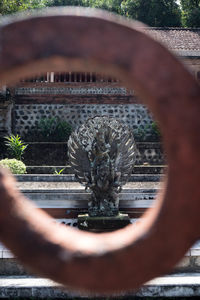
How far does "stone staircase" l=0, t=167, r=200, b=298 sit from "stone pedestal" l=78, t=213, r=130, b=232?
0.86ft

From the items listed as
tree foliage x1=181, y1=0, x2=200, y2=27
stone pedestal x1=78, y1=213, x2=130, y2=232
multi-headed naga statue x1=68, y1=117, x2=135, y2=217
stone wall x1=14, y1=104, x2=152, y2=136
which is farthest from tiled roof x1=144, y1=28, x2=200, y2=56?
stone pedestal x1=78, y1=213, x2=130, y2=232

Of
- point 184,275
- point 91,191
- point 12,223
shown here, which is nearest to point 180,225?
point 12,223

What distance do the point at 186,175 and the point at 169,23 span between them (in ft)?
63.3

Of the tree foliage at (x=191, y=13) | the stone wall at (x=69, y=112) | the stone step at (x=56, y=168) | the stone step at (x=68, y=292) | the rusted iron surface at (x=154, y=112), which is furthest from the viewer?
the tree foliage at (x=191, y=13)

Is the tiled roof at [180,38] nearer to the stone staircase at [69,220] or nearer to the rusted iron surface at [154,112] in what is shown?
the stone staircase at [69,220]

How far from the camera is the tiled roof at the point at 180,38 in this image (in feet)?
40.0

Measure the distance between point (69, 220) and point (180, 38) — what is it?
10.0m

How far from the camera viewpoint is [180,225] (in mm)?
1211


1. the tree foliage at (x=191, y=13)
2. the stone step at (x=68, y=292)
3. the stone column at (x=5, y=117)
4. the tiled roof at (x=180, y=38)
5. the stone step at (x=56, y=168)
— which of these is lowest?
the stone step at (x=68, y=292)

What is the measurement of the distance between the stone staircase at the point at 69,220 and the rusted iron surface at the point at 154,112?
987 millimetres

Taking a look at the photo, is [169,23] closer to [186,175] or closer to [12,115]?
[12,115]

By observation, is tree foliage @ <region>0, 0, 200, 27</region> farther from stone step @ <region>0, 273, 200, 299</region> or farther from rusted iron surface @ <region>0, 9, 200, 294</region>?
rusted iron surface @ <region>0, 9, 200, 294</region>

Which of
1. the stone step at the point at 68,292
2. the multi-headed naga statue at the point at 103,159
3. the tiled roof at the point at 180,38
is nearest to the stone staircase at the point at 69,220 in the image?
the stone step at the point at 68,292

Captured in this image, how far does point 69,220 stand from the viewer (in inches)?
186
